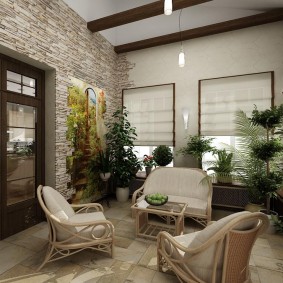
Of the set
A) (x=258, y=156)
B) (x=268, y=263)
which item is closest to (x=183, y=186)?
(x=258, y=156)

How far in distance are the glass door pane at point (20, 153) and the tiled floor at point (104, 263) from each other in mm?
672

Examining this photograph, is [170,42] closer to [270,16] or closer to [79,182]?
→ [270,16]

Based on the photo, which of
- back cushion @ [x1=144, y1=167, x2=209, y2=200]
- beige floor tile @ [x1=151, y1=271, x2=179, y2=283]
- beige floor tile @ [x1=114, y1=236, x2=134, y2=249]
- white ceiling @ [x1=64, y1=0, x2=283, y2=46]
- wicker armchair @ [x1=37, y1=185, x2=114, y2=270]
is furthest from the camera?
white ceiling @ [x1=64, y1=0, x2=283, y2=46]

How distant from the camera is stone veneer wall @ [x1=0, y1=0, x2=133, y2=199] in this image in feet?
8.94

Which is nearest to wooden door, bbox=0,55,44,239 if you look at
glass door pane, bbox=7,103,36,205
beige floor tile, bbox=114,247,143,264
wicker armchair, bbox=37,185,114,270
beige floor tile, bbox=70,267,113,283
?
glass door pane, bbox=7,103,36,205

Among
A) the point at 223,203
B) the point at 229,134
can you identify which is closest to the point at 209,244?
the point at 223,203

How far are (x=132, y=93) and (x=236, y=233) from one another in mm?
4371

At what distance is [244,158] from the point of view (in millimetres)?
3506

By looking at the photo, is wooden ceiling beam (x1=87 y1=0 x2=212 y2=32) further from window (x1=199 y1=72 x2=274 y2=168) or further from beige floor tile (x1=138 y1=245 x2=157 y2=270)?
beige floor tile (x1=138 y1=245 x2=157 y2=270)

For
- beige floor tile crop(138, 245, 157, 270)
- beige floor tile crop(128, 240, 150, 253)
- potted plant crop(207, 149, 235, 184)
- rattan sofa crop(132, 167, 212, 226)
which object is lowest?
beige floor tile crop(128, 240, 150, 253)

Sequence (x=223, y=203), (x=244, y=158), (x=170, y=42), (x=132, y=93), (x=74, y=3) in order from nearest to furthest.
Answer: (x=244, y=158) < (x=74, y=3) < (x=223, y=203) < (x=170, y=42) < (x=132, y=93)

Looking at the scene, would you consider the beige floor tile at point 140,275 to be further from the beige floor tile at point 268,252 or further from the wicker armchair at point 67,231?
the beige floor tile at point 268,252

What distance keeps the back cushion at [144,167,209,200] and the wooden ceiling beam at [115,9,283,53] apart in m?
3.08

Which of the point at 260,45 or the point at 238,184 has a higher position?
the point at 260,45
